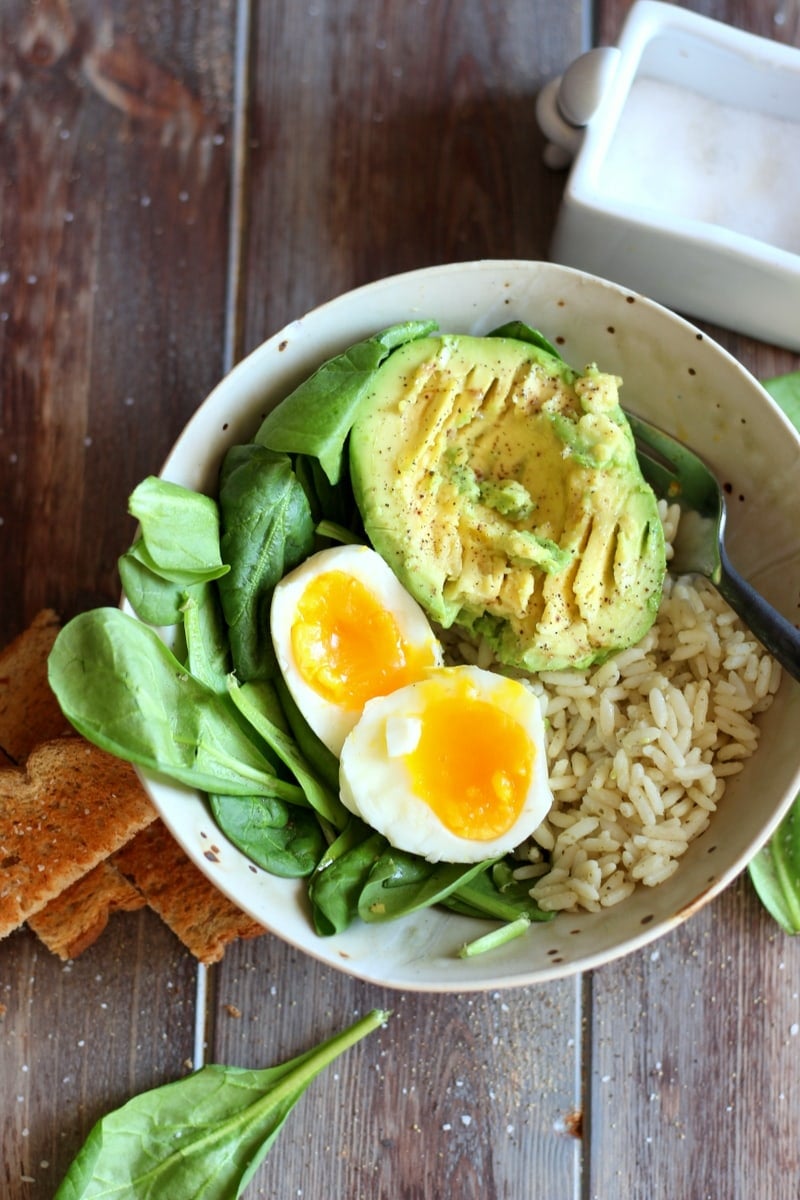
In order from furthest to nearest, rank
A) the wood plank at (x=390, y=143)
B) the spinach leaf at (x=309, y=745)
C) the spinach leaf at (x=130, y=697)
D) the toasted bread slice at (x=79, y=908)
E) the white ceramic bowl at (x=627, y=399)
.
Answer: the wood plank at (x=390, y=143), the toasted bread slice at (x=79, y=908), the spinach leaf at (x=309, y=745), the white ceramic bowl at (x=627, y=399), the spinach leaf at (x=130, y=697)

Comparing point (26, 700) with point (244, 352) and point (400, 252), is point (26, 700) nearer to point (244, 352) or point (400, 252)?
point (244, 352)

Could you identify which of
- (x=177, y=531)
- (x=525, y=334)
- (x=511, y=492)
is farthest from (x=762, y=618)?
(x=177, y=531)

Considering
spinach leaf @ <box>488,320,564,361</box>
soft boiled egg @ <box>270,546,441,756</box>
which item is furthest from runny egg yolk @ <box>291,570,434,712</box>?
spinach leaf @ <box>488,320,564,361</box>

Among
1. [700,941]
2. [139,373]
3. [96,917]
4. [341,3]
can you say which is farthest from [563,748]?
[341,3]

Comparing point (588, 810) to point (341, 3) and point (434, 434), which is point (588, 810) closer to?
point (434, 434)

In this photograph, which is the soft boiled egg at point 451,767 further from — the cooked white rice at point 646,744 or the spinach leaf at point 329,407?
the spinach leaf at point 329,407

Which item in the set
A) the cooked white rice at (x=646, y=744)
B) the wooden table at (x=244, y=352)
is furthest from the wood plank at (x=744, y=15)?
the cooked white rice at (x=646, y=744)
